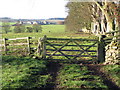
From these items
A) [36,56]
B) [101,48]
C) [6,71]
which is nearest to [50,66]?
[36,56]

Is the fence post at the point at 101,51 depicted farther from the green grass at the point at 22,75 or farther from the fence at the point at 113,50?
the green grass at the point at 22,75

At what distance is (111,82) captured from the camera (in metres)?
8.72

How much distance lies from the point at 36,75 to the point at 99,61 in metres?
5.26

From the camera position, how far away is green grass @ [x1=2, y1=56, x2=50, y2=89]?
7.81m

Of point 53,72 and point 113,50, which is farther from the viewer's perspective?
point 113,50

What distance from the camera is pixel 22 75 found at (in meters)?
8.97

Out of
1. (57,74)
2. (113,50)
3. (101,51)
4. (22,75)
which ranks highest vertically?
(113,50)

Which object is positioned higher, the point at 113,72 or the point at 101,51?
the point at 101,51

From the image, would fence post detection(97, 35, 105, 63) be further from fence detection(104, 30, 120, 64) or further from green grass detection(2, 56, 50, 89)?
green grass detection(2, 56, 50, 89)

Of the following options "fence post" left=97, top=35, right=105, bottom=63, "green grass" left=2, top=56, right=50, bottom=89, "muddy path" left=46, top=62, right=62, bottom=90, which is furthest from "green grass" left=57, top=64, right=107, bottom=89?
"fence post" left=97, top=35, right=105, bottom=63

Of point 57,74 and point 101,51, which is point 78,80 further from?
point 101,51

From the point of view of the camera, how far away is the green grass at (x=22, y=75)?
7812 mm

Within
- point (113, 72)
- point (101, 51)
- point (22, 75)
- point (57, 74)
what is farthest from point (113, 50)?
point (22, 75)

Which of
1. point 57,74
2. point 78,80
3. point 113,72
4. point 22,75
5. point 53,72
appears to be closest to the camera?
point 78,80
